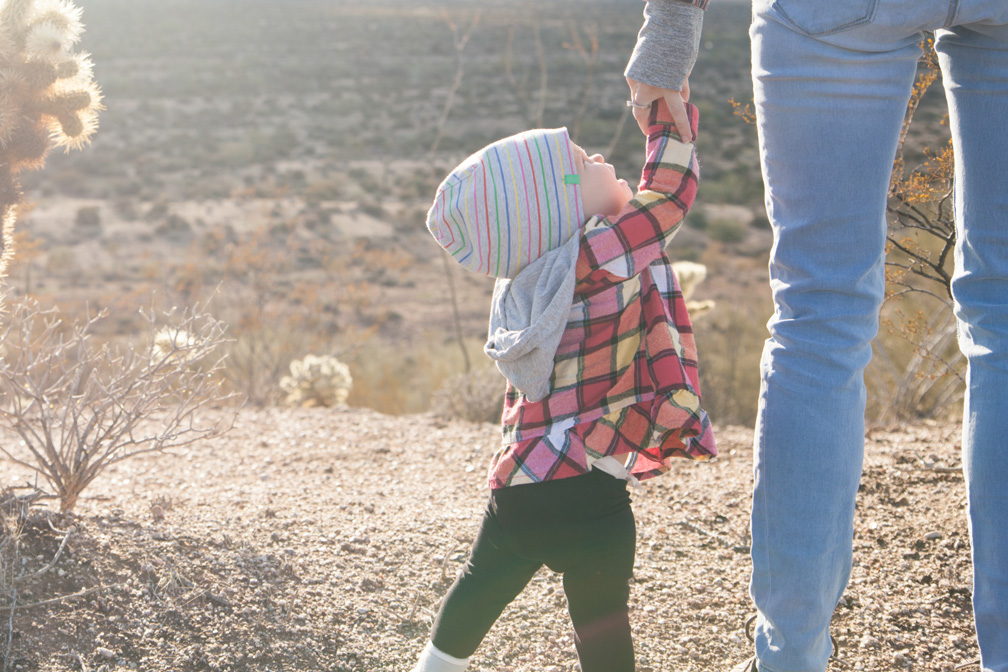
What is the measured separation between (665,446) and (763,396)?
22cm

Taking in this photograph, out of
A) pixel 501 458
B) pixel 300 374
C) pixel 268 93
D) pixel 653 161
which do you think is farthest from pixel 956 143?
pixel 268 93

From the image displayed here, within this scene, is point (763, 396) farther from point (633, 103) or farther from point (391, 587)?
point (391, 587)

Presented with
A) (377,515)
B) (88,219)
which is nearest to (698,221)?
(88,219)

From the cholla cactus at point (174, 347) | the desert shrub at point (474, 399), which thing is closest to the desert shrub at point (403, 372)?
the desert shrub at point (474, 399)

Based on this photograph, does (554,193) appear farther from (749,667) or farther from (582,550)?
(749,667)

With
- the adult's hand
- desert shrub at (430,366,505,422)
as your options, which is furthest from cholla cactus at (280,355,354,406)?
the adult's hand

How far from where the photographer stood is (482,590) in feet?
4.80

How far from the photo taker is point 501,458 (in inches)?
57.4

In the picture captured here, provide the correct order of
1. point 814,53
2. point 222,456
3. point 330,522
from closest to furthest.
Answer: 1. point 814,53
2. point 330,522
3. point 222,456

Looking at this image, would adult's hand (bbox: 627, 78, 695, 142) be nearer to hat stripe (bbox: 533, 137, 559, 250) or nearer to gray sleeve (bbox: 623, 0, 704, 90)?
gray sleeve (bbox: 623, 0, 704, 90)

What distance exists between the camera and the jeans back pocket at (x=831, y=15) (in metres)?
1.15

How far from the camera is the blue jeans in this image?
→ 118 cm

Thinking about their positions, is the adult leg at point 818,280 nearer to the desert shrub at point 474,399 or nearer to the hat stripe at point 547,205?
the hat stripe at point 547,205

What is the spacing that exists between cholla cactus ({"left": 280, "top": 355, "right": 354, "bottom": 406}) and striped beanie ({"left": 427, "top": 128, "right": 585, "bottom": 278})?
463 centimetres
